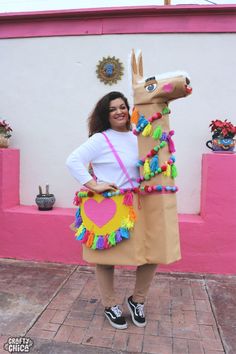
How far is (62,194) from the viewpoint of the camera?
4.08m

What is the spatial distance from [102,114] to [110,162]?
35cm

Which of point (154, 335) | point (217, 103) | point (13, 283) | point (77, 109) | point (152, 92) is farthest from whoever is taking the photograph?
point (77, 109)

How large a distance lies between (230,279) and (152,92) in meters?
2.15

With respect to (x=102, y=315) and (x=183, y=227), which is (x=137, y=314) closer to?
(x=102, y=315)

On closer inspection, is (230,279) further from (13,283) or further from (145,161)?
(13,283)

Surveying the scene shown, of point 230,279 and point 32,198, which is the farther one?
point 32,198

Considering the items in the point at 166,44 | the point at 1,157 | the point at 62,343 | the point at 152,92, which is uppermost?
the point at 166,44

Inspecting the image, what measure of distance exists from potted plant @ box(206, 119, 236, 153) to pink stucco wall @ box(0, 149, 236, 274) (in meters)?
0.12

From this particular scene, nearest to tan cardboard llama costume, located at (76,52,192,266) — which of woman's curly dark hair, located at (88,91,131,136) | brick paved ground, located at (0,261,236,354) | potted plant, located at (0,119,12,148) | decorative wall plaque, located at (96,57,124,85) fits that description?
woman's curly dark hair, located at (88,91,131,136)

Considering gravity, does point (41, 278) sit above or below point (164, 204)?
below

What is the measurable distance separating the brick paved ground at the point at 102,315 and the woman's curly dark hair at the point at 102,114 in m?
1.44

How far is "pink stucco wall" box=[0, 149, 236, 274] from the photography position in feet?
11.2

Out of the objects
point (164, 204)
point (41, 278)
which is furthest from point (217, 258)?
point (41, 278)

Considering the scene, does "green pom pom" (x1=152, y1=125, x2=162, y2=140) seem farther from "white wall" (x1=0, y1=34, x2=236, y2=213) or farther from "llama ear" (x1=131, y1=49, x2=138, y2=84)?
"white wall" (x1=0, y1=34, x2=236, y2=213)
